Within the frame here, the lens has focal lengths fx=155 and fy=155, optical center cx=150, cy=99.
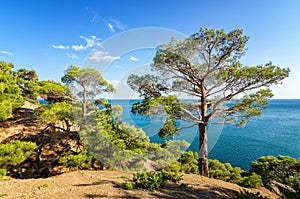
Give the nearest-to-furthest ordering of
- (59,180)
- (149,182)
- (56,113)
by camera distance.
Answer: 1. (149,182)
2. (59,180)
3. (56,113)

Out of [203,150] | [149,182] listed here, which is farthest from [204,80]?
[149,182]

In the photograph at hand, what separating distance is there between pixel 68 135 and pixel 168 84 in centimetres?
798

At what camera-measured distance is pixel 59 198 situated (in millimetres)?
3932

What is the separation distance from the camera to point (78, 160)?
730 centimetres

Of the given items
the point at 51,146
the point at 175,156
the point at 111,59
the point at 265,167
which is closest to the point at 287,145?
the point at 265,167

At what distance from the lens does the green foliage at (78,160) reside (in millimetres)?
7165

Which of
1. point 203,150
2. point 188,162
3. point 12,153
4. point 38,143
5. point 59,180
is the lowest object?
point 188,162

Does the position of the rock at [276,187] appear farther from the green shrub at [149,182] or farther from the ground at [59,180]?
the green shrub at [149,182]

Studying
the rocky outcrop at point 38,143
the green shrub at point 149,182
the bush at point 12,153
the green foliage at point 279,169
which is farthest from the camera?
the green foliage at point 279,169

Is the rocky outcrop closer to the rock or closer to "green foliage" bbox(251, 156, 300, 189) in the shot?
the rock

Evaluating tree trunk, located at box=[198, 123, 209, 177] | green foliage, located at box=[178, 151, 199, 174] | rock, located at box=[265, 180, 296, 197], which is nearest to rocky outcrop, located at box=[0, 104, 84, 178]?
green foliage, located at box=[178, 151, 199, 174]

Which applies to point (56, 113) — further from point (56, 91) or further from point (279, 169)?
point (279, 169)

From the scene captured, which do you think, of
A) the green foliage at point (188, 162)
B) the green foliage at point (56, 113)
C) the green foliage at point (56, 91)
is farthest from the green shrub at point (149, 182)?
the green foliage at point (56, 91)

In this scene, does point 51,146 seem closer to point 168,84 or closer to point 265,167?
point 168,84
